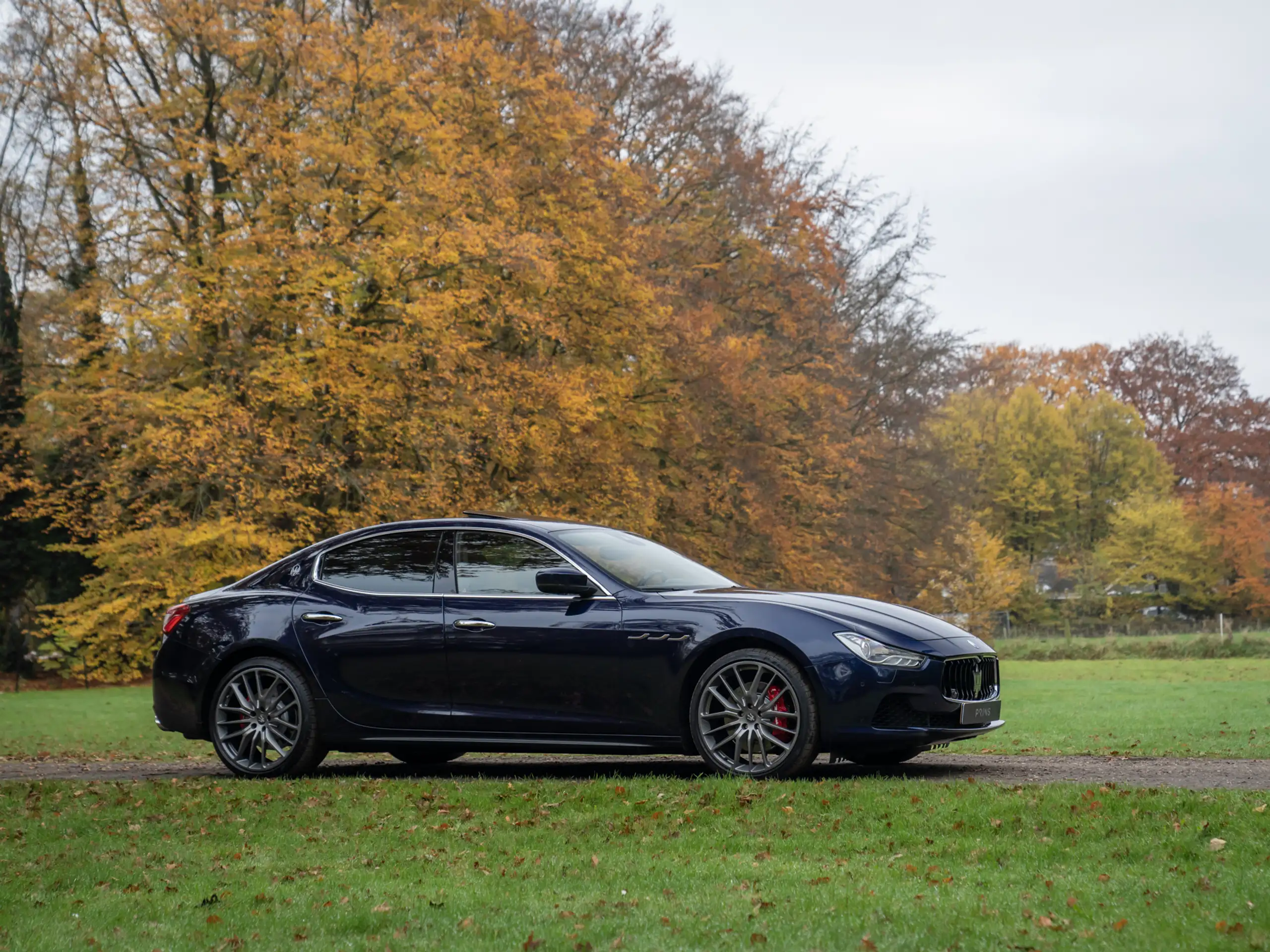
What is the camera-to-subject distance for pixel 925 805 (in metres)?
7.34

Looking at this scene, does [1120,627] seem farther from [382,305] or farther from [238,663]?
[238,663]

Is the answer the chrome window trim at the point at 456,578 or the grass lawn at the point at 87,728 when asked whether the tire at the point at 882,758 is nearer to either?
the chrome window trim at the point at 456,578

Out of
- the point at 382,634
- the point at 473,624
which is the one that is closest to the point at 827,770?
the point at 473,624

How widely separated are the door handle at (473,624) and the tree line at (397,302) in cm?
1343

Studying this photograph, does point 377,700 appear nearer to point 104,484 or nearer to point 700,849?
point 700,849

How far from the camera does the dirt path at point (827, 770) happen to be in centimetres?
859

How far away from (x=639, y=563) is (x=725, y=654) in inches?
43.6

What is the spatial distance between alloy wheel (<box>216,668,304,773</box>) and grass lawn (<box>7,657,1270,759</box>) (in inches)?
151

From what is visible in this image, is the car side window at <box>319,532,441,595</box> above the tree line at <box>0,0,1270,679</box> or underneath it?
underneath

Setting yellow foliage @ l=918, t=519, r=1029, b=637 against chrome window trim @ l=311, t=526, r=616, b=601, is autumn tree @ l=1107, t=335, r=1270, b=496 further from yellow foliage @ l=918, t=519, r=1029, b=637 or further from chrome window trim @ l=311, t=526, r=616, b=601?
chrome window trim @ l=311, t=526, r=616, b=601

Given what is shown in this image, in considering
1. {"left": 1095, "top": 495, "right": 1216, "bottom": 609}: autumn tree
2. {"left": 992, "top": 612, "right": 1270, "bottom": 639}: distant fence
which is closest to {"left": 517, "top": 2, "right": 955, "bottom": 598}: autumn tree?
{"left": 992, "top": 612, "right": 1270, "bottom": 639}: distant fence

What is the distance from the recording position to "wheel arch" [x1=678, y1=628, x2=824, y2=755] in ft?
27.5

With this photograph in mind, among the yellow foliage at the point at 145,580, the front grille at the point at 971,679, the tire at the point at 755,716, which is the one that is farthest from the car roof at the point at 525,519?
the yellow foliage at the point at 145,580

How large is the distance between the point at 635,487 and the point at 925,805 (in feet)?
61.9
